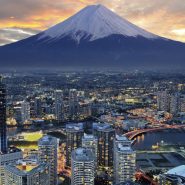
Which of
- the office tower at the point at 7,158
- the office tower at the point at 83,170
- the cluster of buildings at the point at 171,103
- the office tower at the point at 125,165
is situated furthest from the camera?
the cluster of buildings at the point at 171,103

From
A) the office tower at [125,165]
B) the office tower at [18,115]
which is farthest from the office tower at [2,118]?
the office tower at [18,115]

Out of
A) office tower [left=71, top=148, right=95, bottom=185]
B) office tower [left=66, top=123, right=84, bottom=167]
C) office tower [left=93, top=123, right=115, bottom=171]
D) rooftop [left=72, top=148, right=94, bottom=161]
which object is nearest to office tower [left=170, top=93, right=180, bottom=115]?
office tower [left=93, top=123, right=115, bottom=171]

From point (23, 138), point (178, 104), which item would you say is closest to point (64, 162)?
point (23, 138)

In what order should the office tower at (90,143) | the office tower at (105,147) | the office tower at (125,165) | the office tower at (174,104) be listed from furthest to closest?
the office tower at (174,104)
the office tower at (105,147)
the office tower at (90,143)
the office tower at (125,165)

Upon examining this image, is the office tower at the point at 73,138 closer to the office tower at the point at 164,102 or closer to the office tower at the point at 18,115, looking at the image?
the office tower at the point at 18,115

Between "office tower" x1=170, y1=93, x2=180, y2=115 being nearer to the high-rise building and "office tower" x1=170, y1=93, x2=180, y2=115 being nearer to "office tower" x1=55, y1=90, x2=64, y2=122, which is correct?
"office tower" x1=55, y1=90, x2=64, y2=122

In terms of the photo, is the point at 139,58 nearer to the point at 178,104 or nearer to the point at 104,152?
the point at 178,104
